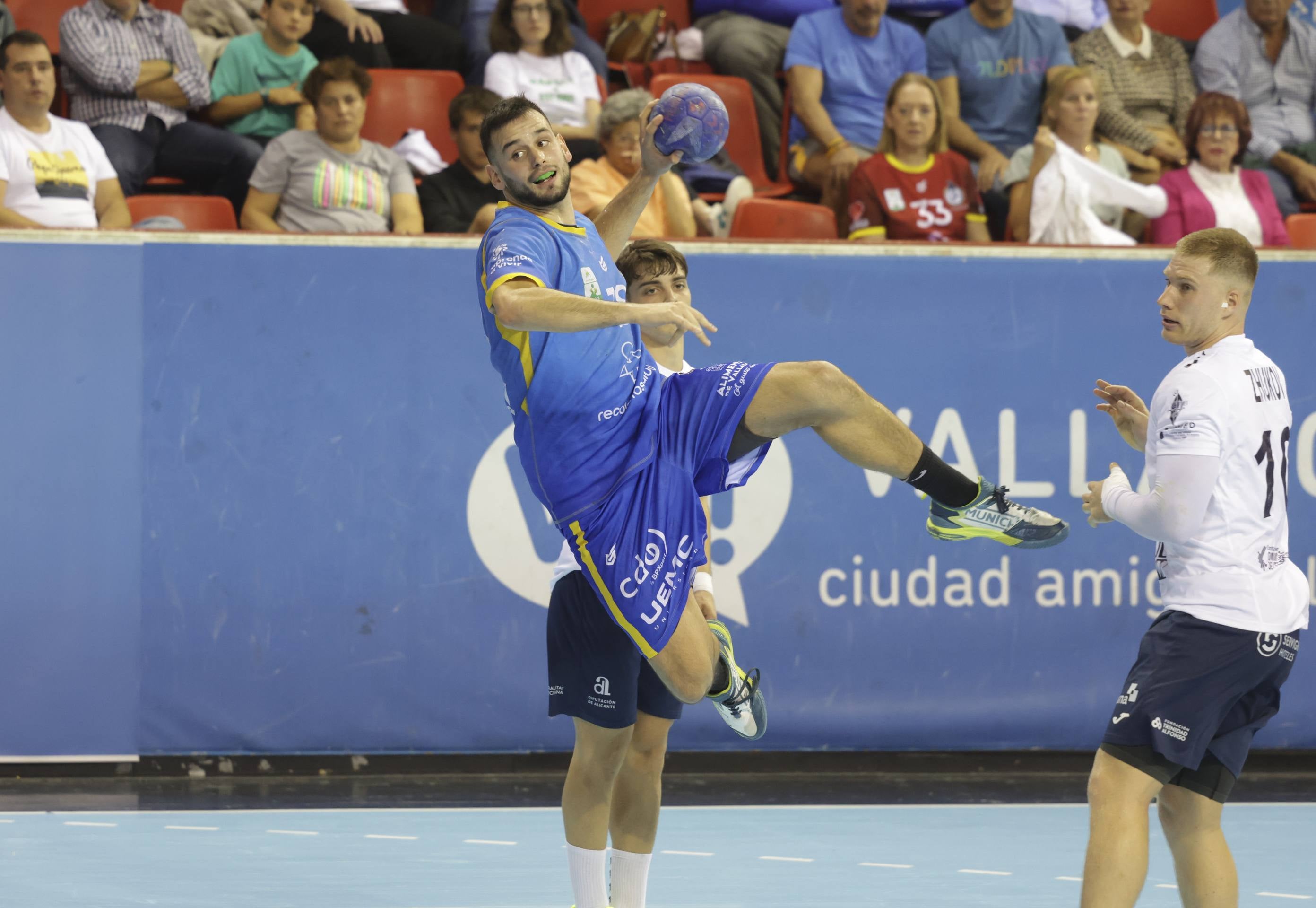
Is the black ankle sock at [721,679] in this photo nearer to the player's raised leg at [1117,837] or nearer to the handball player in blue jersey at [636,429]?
the handball player in blue jersey at [636,429]

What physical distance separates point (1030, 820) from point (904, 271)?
8.85 ft

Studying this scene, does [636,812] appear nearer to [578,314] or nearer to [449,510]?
[578,314]

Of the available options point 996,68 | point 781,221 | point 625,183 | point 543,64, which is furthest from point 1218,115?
point 543,64

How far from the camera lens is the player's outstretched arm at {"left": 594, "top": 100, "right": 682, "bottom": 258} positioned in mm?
4691

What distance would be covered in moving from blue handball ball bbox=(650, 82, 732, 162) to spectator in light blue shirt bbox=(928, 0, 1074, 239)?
5.30 meters

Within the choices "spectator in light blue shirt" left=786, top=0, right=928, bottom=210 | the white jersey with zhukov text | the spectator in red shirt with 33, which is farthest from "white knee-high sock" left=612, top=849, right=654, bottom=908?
"spectator in light blue shirt" left=786, top=0, right=928, bottom=210

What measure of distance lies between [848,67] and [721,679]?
→ 239 inches

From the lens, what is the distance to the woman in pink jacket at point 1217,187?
870cm

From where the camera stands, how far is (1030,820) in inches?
261

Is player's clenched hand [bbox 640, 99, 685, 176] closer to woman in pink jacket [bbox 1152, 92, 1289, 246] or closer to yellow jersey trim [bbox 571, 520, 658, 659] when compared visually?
yellow jersey trim [bbox 571, 520, 658, 659]

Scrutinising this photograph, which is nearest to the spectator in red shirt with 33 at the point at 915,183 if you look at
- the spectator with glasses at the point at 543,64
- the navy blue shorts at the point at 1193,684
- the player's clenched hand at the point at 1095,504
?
the spectator with glasses at the point at 543,64

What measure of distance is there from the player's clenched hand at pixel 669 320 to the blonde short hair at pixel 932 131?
17.0 feet

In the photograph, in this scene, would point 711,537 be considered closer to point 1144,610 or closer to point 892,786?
point 892,786

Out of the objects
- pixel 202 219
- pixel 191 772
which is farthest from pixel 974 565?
pixel 202 219
